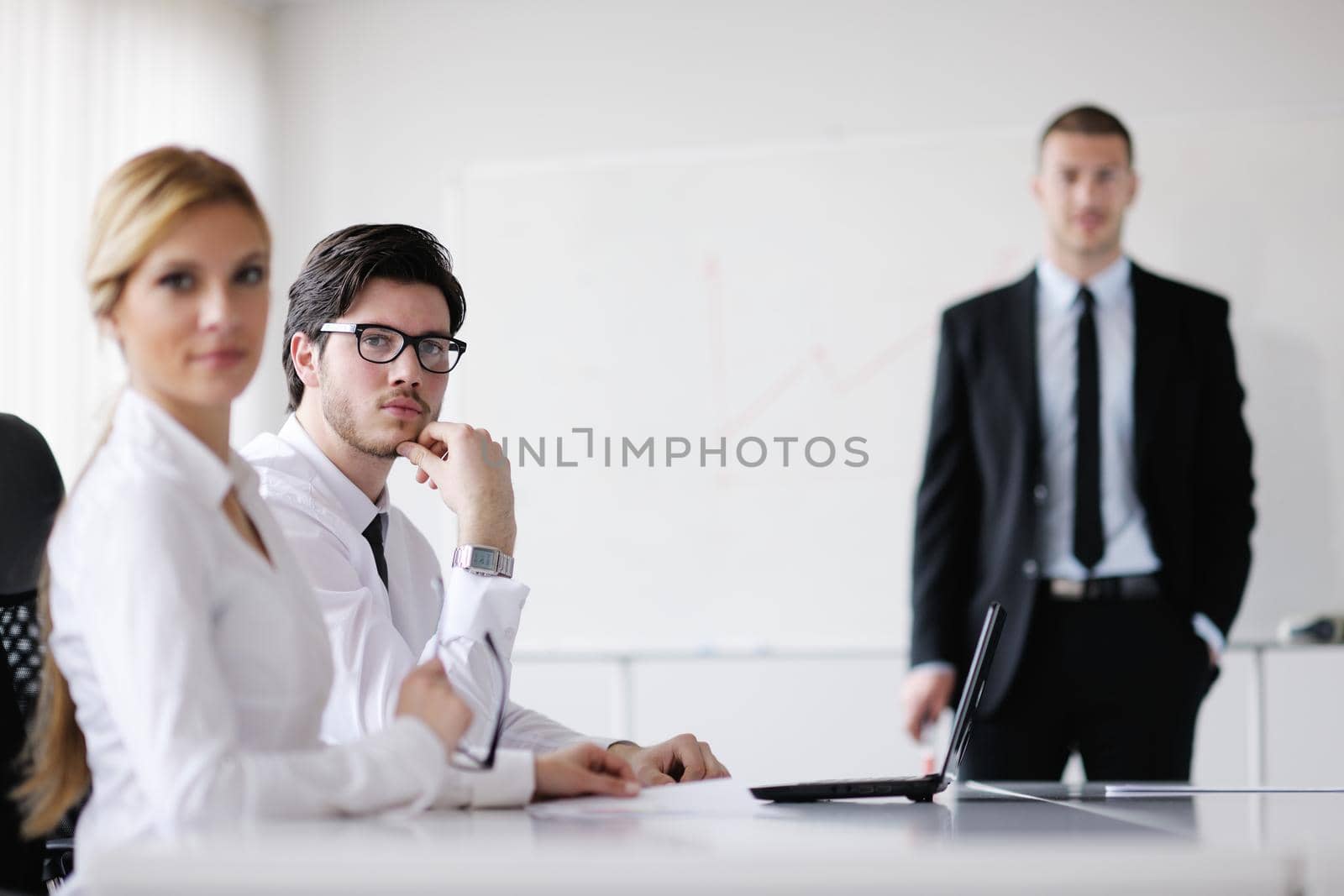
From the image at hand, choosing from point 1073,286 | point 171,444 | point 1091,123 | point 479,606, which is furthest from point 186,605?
point 1091,123

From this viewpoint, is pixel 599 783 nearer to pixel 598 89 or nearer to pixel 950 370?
pixel 950 370

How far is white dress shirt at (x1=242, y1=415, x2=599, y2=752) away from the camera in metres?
1.52

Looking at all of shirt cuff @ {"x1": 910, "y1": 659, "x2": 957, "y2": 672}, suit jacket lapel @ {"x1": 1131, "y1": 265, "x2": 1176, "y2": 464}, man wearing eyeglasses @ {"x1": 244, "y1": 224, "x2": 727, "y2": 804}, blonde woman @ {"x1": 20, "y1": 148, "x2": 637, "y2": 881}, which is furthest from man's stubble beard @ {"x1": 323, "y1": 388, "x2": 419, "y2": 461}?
suit jacket lapel @ {"x1": 1131, "y1": 265, "x2": 1176, "y2": 464}

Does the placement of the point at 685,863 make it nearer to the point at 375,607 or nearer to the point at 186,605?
the point at 186,605

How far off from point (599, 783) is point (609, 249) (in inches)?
103

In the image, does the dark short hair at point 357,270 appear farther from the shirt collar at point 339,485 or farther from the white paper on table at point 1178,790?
the white paper on table at point 1178,790

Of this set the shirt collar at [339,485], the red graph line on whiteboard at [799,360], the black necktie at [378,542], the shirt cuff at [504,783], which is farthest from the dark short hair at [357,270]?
the red graph line on whiteboard at [799,360]

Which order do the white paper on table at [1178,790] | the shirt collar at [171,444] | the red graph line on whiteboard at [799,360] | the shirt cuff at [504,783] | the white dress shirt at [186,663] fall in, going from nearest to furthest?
the white dress shirt at [186,663] < the shirt collar at [171,444] < the shirt cuff at [504,783] < the white paper on table at [1178,790] < the red graph line on whiteboard at [799,360]

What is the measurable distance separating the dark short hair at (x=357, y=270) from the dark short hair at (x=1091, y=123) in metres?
1.68

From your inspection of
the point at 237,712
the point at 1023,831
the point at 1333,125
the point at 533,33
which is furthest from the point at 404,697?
the point at 533,33

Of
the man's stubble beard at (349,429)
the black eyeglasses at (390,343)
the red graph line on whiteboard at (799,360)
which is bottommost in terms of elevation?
the man's stubble beard at (349,429)

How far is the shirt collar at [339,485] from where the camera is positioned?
1.79 m

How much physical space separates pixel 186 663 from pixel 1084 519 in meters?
2.04

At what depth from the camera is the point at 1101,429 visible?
278 cm
